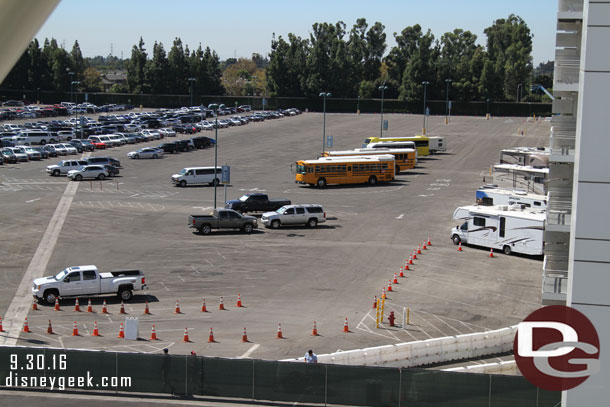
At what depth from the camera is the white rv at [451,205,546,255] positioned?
1553 inches

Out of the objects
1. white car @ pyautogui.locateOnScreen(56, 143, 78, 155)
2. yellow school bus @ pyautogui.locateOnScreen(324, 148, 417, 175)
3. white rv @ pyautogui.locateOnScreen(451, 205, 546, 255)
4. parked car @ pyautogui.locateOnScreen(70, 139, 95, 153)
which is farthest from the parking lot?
parked car @ pyautogui.locateOnScreen(70, 139, 95, 153)

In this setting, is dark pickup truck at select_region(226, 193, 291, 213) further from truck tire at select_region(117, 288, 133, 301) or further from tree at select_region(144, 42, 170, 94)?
tree at select_region(144, 42, 170, 94)

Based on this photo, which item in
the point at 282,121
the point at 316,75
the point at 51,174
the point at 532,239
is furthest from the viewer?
the point at 316,75

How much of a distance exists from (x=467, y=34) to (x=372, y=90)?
26769 millimetres

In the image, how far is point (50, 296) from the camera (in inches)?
1173

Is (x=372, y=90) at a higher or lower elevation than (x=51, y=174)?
higher

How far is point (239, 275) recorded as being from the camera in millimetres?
34406

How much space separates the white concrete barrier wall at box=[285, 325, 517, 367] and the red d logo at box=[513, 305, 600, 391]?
4.17m

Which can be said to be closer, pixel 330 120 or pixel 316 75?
pixel 330 120

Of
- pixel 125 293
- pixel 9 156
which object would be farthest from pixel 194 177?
pixel 125 293

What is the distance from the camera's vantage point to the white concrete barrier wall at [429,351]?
22062mm

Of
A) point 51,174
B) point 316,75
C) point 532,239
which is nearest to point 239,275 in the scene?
point 532,239

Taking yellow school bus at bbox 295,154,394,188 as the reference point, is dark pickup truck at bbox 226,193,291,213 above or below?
below

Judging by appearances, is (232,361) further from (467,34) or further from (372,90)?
(467,34)
